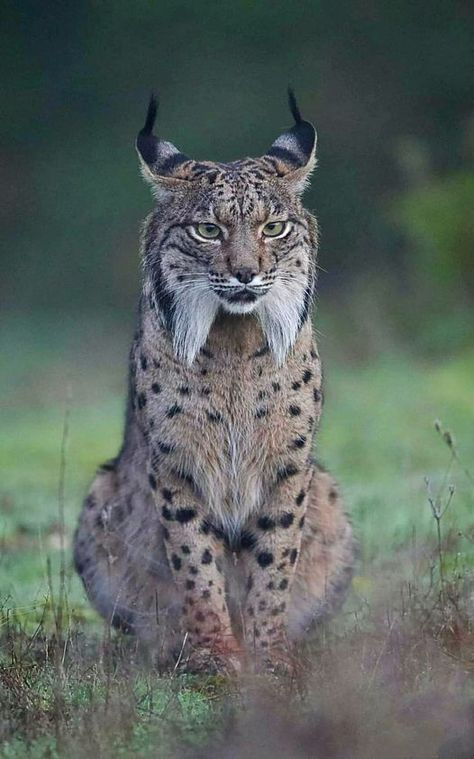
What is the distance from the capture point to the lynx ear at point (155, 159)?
265 inches

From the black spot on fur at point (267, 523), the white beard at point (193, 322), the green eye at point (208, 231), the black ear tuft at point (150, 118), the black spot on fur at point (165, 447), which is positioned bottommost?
the black spot on fur at point (267, 523)

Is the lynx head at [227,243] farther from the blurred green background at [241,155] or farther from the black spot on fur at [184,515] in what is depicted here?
the blurred green background at [241,155]

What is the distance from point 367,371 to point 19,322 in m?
6.63

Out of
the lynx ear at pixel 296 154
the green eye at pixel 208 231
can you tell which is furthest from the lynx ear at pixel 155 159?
the lynx ear at pixel 296 154

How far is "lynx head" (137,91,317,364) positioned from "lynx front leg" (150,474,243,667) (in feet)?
1.93

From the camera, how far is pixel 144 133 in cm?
678

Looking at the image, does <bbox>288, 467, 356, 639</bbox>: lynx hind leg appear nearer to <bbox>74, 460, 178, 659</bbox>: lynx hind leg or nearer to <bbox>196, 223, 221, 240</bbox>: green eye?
<bbox>74, 460, 178, 659</bbox>: lynx hind leg

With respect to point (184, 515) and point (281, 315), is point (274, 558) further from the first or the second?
point (281, 315)

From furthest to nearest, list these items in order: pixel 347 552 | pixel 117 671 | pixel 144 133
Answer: pixel 347 552
pixel 144 133
pixel 117 671

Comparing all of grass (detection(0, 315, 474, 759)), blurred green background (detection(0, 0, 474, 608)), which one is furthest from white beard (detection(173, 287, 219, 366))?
blurred green background (detection(0, 0, 474, 608))

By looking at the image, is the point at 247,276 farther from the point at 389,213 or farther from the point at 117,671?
the point at 389,213

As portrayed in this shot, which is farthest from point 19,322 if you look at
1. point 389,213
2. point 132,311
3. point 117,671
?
point 117,671

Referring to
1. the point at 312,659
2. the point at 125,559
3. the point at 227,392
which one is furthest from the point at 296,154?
the point at 312,659

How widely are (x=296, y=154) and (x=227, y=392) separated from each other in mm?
1131
